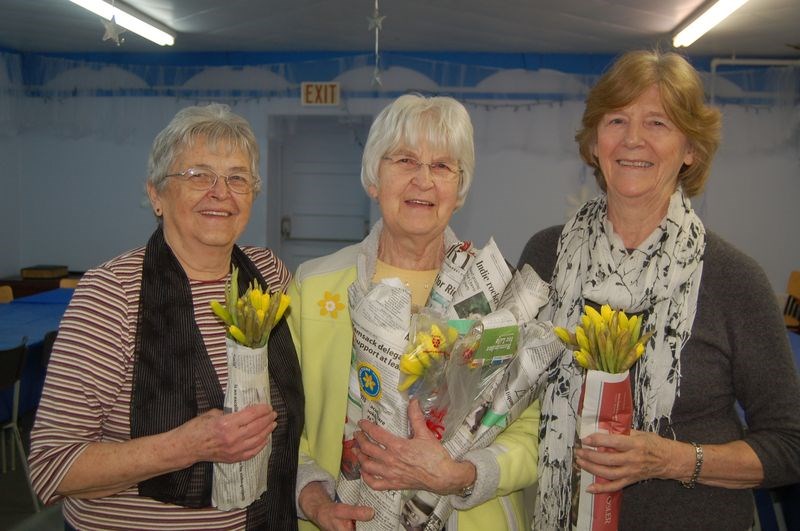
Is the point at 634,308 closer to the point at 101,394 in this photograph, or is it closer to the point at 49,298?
the point at 101,394

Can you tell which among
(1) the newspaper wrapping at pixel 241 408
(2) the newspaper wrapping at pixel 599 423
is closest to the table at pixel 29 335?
(1) the newspaper wrapping at pixel 241 408

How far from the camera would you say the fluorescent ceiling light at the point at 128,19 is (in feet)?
16.7

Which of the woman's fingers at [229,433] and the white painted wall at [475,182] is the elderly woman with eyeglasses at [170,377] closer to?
the woman's fingers at [229,433]

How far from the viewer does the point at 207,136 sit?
1575 millimetres

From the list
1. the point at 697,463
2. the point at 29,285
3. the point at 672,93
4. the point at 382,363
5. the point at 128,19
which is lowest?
the point at 29,285

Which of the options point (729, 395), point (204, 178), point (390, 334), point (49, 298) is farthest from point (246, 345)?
point (49, 298)

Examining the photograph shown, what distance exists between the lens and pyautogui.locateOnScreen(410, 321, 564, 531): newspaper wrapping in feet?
4.60

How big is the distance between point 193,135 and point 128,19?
4.89 metres

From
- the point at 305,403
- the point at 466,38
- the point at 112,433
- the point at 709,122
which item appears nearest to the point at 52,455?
the point at 112,433

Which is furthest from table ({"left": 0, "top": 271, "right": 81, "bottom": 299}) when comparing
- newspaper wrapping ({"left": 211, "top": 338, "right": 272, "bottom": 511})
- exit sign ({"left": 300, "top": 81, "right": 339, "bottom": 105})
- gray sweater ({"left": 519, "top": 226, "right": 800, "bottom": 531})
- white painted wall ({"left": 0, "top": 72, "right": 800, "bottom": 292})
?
gray sweater ({"left": 519, "top": 226, "right": 800, "bottom": 531})

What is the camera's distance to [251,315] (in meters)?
1.27

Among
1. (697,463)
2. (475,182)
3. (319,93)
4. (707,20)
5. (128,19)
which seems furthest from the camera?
(475,182)

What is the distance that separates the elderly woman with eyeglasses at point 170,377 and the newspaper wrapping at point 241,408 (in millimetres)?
34

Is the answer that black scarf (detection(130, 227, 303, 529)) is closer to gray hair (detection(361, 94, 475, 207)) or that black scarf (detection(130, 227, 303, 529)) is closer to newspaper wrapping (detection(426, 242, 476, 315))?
newspaper wrapping (detection(426, 242, 476, 315))
